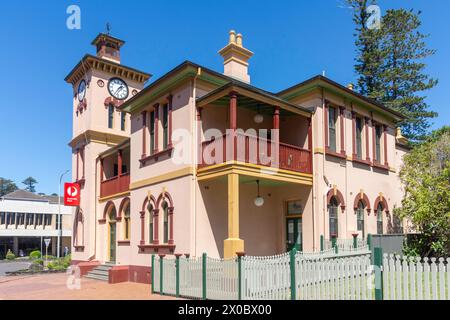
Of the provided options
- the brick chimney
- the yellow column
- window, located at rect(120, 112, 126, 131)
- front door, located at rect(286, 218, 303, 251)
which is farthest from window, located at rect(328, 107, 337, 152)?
window, located at rect(120, 112, 126, 131)

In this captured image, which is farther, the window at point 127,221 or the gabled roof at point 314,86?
the window at point 127,221

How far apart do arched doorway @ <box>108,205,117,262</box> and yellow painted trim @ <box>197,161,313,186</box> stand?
8.99m

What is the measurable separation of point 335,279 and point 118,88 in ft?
67.9

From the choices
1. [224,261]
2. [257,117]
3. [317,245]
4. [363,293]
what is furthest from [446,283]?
[257,117]

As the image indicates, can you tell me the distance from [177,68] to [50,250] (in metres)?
52.2

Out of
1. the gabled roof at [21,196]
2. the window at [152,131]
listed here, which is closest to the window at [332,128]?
the window at [152,131]

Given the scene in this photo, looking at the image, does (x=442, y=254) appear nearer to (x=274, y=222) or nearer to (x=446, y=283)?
(x=274, y=222)

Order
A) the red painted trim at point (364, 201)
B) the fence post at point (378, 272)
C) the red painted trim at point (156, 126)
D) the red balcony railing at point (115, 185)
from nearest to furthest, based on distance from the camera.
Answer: the fence post at point (378, 272), the red painted trim at point (156, 126), the red painted trim at point (364, 201), the red balcony railing at point (115, 185)

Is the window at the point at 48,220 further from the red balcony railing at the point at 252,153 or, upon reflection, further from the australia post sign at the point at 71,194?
the red balcony railing at the point at 252,153

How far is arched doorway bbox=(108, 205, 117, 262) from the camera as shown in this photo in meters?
22.8

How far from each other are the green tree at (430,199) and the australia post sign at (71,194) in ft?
58.2

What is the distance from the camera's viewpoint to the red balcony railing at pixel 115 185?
21.1 metres

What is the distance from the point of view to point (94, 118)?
25.2 meters

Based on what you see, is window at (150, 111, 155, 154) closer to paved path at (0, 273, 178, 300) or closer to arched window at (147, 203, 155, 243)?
arched window at (147, 203, 155, 243)
